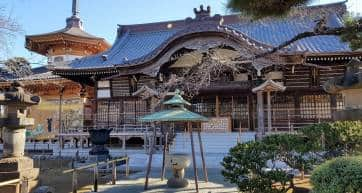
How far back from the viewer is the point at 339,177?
4.68m

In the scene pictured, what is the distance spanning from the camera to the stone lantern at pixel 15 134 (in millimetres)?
9039

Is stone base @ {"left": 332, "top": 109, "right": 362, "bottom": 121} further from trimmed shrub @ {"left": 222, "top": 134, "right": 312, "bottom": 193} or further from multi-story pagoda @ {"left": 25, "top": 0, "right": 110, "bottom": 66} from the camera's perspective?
multi-story pagoda @ {"left": 25, "top": 0, "right": 110, "bottom": 66}

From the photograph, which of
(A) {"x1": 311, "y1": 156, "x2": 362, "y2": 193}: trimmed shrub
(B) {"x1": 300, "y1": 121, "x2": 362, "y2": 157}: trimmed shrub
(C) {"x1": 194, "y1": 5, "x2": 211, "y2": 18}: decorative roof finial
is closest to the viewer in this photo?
(A) {"x1": 311, "y1": 156, "x2": 362, "y2": 193}: trimmed shrub

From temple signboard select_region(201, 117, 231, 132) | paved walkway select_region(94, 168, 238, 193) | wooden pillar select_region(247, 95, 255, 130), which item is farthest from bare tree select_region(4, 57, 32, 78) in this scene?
wooden pillar select_region(247, 95, 255, 130)

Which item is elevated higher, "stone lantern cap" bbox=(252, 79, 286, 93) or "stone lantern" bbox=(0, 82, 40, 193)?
"stone lantern cap" bbox=(252, 79, 286, 93)

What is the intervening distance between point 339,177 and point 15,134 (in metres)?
8.32

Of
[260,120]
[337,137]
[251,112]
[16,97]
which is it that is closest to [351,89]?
[337,137]

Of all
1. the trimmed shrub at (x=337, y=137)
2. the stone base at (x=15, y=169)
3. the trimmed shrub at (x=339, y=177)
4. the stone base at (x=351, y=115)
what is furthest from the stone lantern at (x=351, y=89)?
the stone base at (x=15, y=169)

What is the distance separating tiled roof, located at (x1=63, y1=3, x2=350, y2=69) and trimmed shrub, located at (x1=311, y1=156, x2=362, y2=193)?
12.5m

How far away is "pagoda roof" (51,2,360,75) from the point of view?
18.1 meters

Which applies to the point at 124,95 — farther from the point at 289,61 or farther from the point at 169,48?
the point at 289,61

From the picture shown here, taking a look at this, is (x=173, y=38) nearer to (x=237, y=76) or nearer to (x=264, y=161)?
(x=237, y=76)

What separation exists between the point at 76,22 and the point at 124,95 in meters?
13.6

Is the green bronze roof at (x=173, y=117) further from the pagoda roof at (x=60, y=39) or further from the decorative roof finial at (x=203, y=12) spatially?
the pagoda roof at (x=60, y=39)
